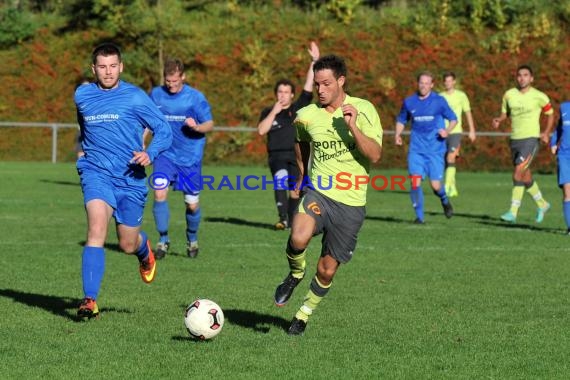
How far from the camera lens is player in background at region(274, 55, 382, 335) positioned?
747cm

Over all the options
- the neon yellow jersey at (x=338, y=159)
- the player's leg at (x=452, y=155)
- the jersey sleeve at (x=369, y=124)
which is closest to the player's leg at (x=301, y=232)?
the neon yellow jersey at (x=338, y=159)

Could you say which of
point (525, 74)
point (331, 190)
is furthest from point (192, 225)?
point (525, 74)

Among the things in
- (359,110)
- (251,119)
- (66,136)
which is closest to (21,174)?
(66,136)

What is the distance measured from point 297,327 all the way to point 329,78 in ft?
5.77

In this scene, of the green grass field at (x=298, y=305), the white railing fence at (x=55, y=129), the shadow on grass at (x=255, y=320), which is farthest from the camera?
the white railing fence at (x=55, y=129)

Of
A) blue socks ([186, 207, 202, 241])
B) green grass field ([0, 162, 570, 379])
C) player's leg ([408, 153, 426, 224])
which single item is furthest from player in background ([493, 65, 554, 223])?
blue socks ([186, 207, 202, 241])

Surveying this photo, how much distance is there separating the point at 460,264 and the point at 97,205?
5119 millimetres

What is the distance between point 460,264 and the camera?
38.7ft

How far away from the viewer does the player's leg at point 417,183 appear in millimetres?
16578

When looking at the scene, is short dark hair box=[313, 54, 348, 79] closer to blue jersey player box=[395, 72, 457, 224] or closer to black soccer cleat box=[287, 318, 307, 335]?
black soccer cleat box=[287, 318, 307, 335]

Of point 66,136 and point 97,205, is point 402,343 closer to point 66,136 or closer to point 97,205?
point 97,205

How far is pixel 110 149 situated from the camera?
812cm

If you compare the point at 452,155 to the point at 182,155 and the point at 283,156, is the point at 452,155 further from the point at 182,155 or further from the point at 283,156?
the point at 182,155

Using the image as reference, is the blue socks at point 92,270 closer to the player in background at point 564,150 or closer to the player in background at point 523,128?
the player in background at point 564,150
